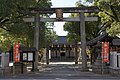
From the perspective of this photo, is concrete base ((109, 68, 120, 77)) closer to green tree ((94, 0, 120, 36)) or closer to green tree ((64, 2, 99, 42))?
green tree ((94, 0, 120, 36))

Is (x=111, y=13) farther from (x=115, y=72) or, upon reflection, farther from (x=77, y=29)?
(x=77, y=29)

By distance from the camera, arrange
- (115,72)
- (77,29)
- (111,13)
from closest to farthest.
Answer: (115,72) → (111,13) → (77,29)

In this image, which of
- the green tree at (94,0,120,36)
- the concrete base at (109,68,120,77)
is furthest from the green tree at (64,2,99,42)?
the concrete base at (109,68,120,77)

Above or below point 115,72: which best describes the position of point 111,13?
above

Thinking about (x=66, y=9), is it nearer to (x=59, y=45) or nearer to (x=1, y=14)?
(x=1, y=14)

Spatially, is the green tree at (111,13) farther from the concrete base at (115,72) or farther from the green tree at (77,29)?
the green tree at (77,29)

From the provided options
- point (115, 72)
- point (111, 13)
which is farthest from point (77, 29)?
point (115, 72)

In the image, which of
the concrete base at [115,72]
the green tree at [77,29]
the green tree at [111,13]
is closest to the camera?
the concrete base at [115,72]

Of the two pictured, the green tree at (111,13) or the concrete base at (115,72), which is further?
the green tree at (111,13)

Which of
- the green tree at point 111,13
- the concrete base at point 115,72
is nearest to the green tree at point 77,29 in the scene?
the green tree at point 111,13

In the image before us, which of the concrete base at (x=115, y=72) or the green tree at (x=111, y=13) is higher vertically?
the green tree at (x=111, y=13)

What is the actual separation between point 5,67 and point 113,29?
33.9 feet

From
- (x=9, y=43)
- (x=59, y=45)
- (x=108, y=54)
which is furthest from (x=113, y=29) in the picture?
(x=59, y=45)

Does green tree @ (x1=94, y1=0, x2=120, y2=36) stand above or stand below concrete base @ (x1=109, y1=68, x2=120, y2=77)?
above
